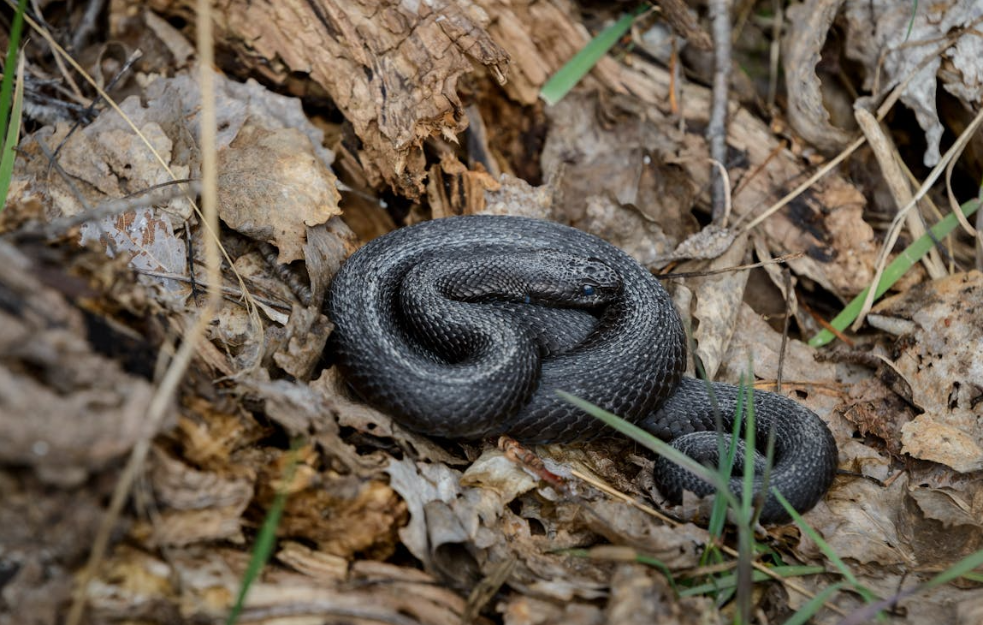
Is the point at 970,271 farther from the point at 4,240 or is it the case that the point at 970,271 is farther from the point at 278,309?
the point at 4,240

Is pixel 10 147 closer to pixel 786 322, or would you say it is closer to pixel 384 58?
pixel 384 58

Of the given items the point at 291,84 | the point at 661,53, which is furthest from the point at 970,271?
the point at 291,84

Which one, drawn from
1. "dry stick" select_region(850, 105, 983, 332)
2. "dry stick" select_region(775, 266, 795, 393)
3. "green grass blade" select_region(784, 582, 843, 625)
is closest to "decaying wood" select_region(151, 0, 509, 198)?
"dry stick" select_region(775, 266, 795, 393)

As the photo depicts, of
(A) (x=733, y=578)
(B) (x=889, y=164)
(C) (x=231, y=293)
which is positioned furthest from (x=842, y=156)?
(C) (x=231, y=293)

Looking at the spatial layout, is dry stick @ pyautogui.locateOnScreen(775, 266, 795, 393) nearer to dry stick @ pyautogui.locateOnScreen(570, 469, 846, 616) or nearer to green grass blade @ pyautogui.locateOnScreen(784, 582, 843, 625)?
dry stick @ pyautogui.locateOnScreen(570, 469, 846, 616)

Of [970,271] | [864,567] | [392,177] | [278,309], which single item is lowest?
[864,567]
